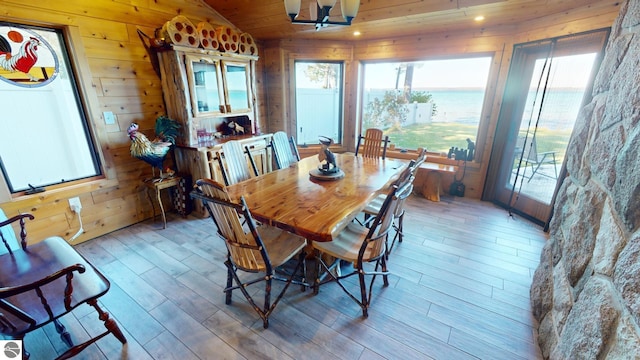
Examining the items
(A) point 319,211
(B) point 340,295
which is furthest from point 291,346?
(A) point 319,211

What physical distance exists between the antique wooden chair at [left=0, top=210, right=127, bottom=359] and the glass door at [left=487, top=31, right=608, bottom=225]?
4.20 m

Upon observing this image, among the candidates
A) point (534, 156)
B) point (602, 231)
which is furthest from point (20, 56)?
point (534, 156)

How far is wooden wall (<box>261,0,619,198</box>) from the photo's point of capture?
114 inches

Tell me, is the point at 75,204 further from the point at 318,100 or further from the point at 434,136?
the point at 434,136

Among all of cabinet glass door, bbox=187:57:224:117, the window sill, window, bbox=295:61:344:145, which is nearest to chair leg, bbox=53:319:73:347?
the window sill

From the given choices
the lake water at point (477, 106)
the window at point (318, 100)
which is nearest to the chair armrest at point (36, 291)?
the window at point (318, 100)

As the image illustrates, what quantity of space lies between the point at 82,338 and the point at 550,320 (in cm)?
293

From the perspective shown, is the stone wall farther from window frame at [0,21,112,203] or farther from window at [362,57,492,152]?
window frame at [0,21,112,203]

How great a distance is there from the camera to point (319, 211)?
174cm

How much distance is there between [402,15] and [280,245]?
282cm

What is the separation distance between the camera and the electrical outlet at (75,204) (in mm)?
2641

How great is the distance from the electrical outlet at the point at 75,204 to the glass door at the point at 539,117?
5.04 m

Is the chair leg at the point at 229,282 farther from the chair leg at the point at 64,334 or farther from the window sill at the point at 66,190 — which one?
the window sill at the point at 66,190

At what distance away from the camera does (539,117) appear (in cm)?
315
